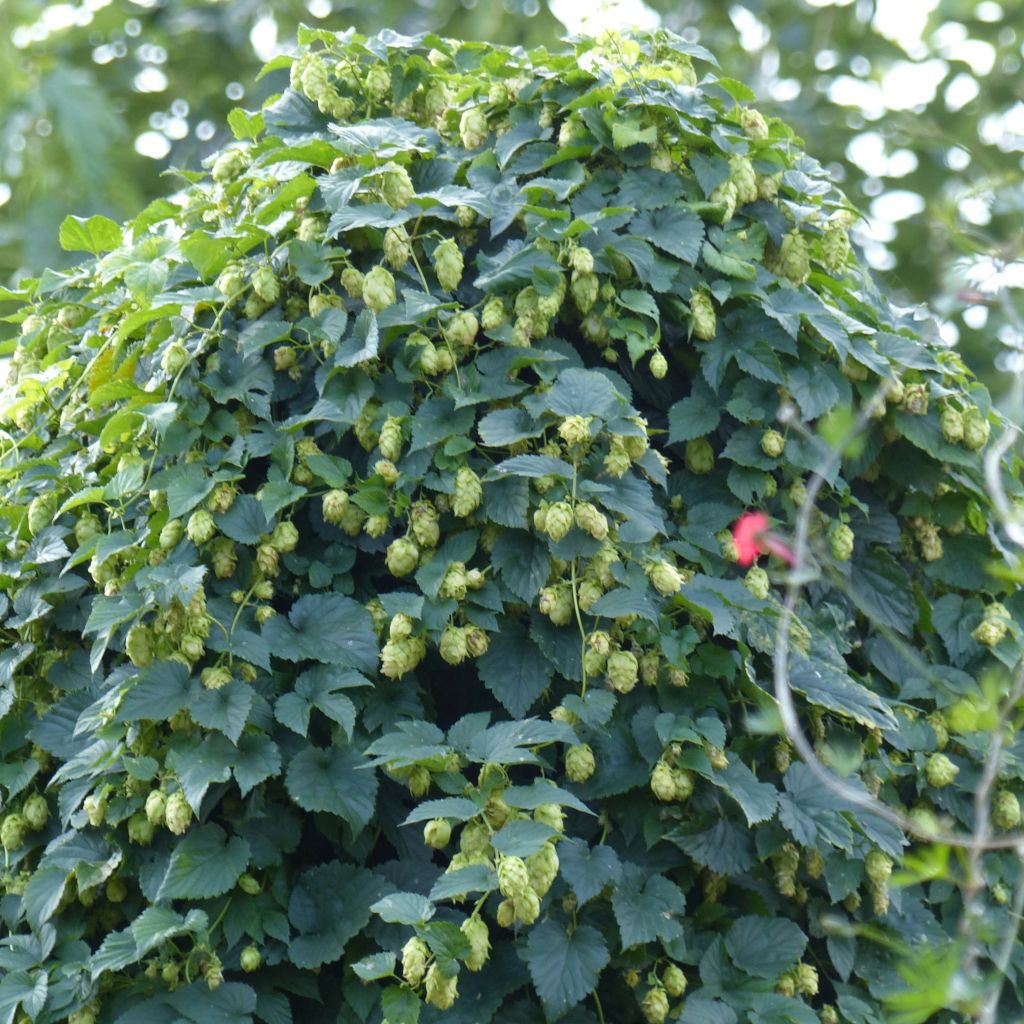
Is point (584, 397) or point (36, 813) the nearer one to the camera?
point (584, 397)

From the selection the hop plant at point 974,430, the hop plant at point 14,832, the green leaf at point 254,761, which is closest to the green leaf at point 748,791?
the green leaf at point 254,761

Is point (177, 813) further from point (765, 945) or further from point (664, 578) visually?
point (765, 945)

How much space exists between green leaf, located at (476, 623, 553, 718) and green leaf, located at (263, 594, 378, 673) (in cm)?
17

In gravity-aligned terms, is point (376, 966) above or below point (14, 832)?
above

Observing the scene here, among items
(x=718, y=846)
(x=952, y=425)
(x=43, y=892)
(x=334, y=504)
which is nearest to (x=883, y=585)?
(x=952, y=425)

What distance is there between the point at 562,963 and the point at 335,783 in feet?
1.30

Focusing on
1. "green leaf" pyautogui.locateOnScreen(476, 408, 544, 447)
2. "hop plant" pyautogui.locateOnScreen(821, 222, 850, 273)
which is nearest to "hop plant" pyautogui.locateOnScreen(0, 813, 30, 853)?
"green leaf" pyautogui.locateOnScreen(476, 408, 544, 447)

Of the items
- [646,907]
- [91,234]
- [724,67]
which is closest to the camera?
[646,907]

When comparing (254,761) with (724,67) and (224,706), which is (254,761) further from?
(724,67)

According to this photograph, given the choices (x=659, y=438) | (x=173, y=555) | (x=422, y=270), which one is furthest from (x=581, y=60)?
(x=173, y=555)

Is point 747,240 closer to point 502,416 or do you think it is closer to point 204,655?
point 502,416

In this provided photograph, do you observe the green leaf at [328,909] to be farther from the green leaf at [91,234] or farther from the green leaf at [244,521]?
the green leaf at [91,234]

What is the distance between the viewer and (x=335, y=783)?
6.59 ft

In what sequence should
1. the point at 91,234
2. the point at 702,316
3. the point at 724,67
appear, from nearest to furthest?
the point at 702,316, the point at 91,234, the point at 724,67
